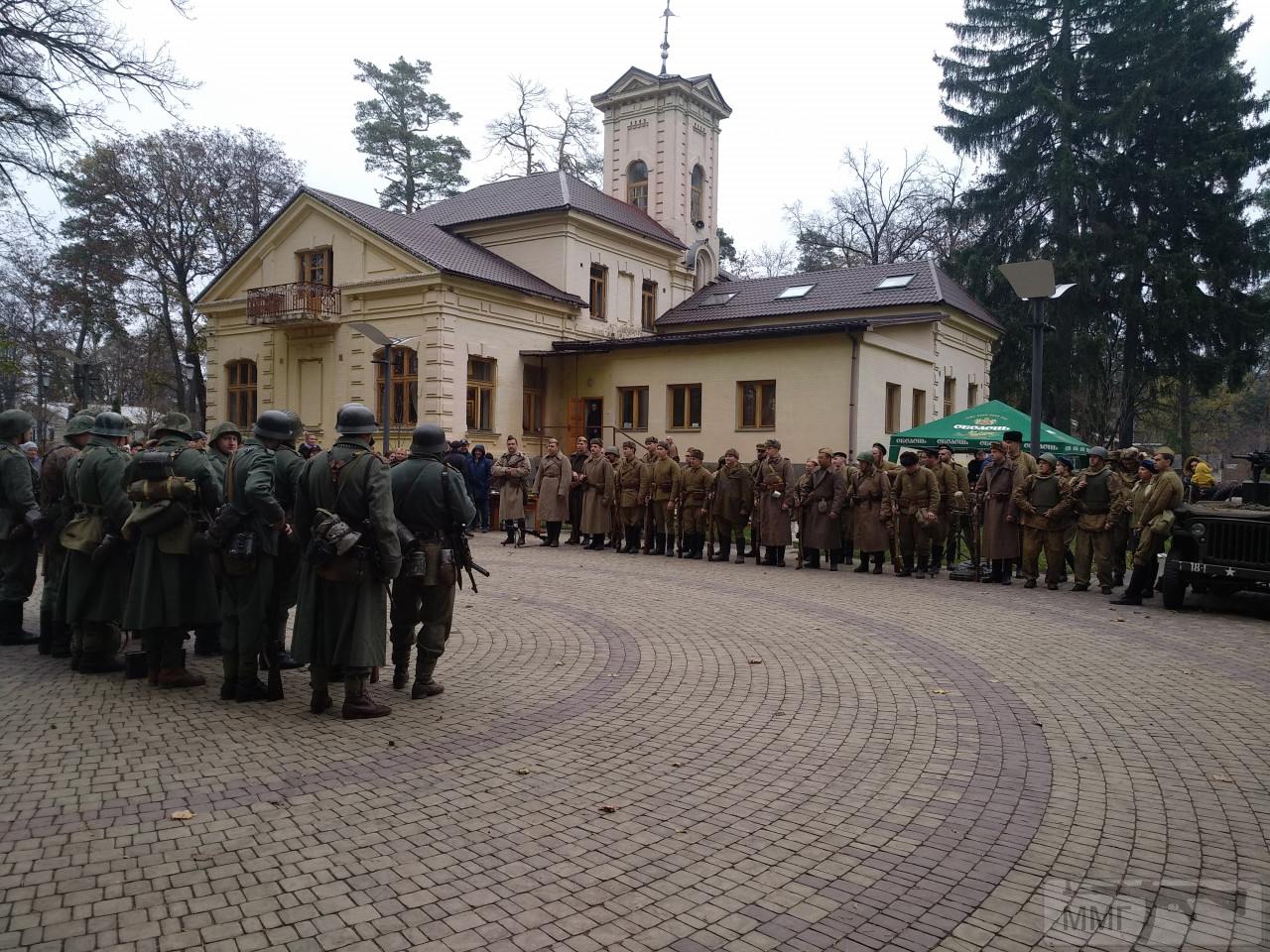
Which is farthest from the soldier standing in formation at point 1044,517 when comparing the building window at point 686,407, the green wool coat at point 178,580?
the building window at point 686,407

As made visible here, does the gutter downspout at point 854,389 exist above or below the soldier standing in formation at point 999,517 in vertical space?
above

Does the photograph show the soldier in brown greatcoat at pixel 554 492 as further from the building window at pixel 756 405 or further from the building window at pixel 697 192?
the building window at pixel 697 192

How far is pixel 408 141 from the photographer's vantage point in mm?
48094

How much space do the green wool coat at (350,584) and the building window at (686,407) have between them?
23.4m

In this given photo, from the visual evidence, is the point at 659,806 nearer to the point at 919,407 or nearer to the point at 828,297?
the point at 919,407

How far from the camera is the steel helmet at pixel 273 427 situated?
255 inches

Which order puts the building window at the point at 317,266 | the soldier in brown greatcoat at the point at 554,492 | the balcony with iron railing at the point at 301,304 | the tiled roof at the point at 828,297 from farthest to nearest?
the tiled roof at the point at 828,297 < the building window at the point at 317,266 < the balcony with iron railing at the point at 301,304 < the soldier in brown greatcoat at the point at 554,492

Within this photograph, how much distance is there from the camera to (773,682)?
7.09 metres

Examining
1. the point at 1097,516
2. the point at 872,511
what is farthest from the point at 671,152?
the point at 1097,516

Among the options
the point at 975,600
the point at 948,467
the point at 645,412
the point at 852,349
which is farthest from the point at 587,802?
the point at 645,412

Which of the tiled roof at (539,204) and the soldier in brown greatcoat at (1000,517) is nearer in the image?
the soldier in brown greatcoat at (1000,517)

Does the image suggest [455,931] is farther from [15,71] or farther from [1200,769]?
[15,71]

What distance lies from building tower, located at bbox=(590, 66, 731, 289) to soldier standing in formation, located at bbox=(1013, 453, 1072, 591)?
88.3ft

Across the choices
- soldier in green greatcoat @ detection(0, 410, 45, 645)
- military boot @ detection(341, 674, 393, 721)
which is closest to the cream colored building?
soldier in green greatcoat @ detection(0, 410, 45, 645)
